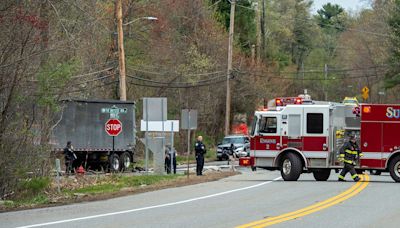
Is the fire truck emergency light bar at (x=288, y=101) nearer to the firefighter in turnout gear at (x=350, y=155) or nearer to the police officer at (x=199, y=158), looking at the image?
the firefighter in turnout gear at (x=350, y=155)

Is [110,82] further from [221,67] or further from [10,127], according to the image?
[10,127]

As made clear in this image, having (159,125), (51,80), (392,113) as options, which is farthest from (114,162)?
(51,80)

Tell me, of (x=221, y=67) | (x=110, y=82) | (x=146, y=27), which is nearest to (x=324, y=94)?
(x=221, y=67)

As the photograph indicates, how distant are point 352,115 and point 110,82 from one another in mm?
21291

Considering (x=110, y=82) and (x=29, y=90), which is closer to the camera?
(x=29, y=90)

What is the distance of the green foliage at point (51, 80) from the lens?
2117 cm

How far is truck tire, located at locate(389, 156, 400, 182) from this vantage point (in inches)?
1043

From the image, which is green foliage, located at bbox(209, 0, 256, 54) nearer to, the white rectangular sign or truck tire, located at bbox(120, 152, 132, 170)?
truck tire, located at bbox(120, 152, 132, 170)

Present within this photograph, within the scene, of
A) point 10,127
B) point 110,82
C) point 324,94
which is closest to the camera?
point 10,127

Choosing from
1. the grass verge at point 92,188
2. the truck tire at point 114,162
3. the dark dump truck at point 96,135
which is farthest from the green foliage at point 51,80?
the truck tire at point 114,162

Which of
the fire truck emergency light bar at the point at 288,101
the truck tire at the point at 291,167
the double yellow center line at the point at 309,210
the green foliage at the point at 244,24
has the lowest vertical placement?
the double yellow center line at the point at 309,210

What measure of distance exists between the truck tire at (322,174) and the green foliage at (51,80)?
35.1 ft

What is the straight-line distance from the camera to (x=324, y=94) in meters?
97.0

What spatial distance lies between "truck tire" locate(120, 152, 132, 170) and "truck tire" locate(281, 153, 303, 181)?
41.4 ft
